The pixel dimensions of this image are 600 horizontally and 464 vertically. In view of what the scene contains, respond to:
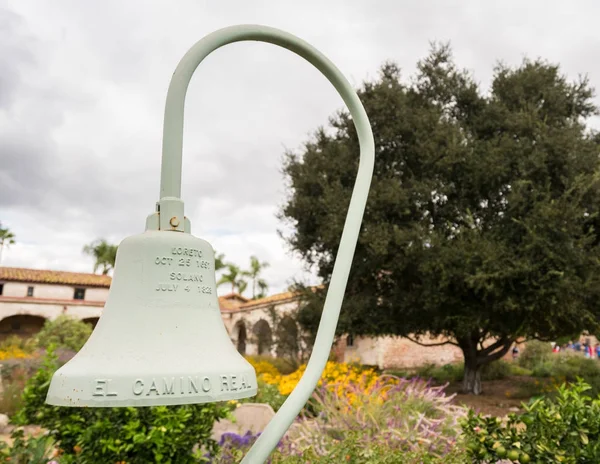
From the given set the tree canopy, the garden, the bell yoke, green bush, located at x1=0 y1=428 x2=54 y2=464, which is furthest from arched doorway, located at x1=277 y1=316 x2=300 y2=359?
the bell yoke

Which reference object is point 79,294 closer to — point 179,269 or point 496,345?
point 496,345

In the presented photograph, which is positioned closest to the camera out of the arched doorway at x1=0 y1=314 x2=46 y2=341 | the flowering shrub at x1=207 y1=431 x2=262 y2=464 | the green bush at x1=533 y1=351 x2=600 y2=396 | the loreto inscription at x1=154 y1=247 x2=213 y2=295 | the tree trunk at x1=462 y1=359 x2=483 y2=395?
the loreto inscription at x1=154 y1=247 x2=213 y2=295

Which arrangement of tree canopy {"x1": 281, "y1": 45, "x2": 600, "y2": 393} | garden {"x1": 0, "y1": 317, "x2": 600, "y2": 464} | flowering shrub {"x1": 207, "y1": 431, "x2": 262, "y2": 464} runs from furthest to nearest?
tree canopy {"x1": 281, "y1": 45, "x2": 600, "y2": 393} → flowering shrub {"x1": 207, "y1": 431, "x2": 262, "y2": 464} → garden {"x1": 0, "y1": 317, "x2": 600, "y2": 464}

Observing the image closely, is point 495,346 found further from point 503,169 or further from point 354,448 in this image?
point 354,448

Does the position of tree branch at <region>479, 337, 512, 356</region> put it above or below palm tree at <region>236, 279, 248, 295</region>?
below

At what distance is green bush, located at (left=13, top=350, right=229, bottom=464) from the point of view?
3.43 m

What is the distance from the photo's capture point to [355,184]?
1649mm

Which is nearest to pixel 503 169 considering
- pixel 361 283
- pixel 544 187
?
pixel 544 187

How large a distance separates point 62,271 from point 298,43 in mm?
34893

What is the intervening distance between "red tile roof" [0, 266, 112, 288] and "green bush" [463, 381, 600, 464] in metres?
31.3

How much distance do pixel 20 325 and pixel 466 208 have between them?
92.5 feet

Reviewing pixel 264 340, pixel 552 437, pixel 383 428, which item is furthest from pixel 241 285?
pixel 552 437

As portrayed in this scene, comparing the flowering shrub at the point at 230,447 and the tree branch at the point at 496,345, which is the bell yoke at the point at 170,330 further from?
the tree branch at the point at 496,345

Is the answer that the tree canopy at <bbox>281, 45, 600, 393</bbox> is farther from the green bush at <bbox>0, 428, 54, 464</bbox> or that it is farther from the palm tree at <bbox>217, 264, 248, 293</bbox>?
the palm tree at <bbox>217, 264, 248, 293</bbox>
